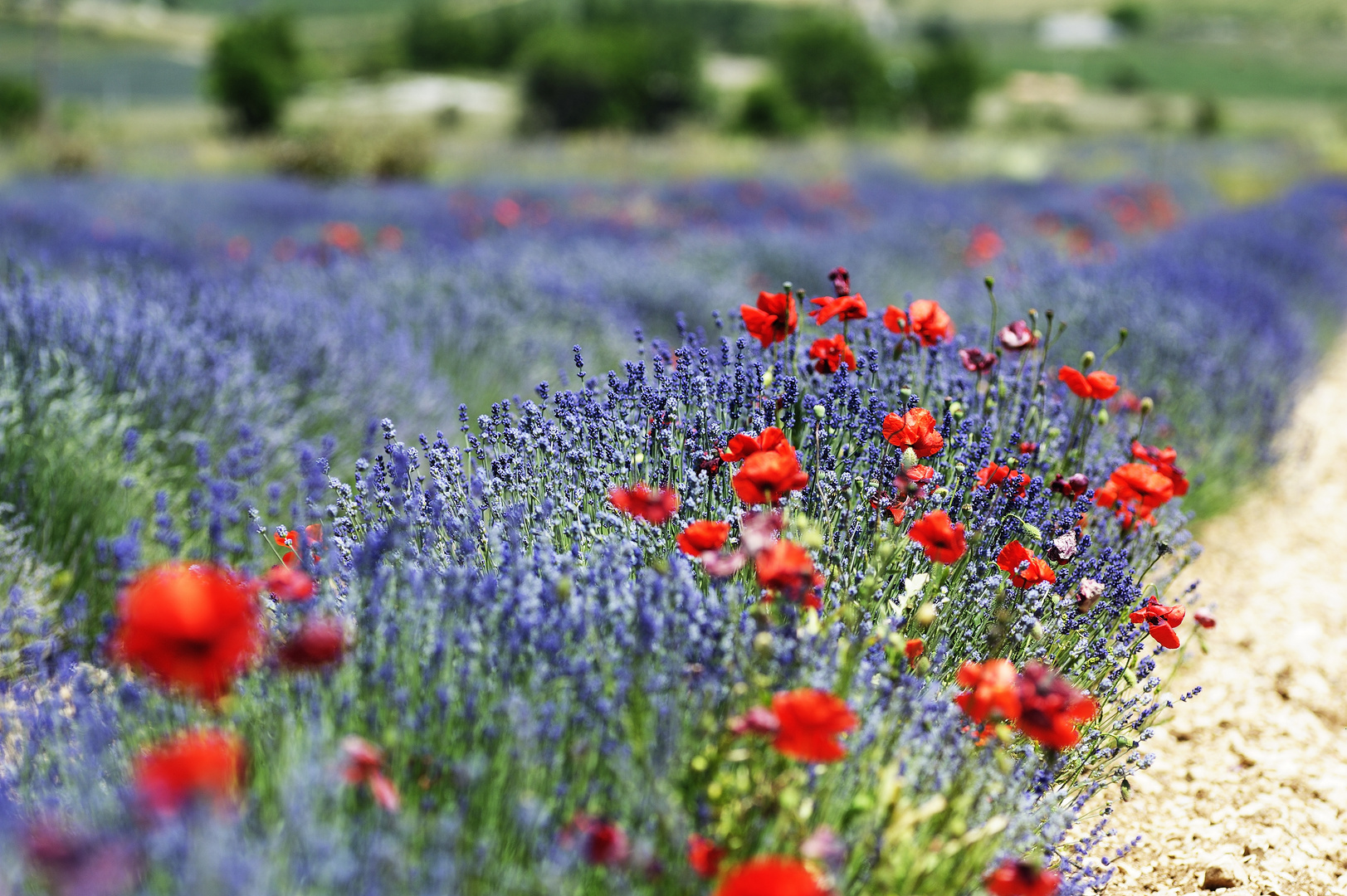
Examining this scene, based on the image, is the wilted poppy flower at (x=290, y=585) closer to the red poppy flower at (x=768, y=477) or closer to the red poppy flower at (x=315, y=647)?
the red poppy flower at (x=315, y=647)

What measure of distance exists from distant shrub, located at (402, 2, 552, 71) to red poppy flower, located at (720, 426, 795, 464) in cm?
5528

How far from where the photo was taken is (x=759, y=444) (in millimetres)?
1761

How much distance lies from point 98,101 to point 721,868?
161 feet

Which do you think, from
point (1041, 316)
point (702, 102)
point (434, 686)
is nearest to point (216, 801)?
point (434, 686)

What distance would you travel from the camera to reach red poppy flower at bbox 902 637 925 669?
169cm

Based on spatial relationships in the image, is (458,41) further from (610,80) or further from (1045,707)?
(1045,707)

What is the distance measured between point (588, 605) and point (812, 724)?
379mm

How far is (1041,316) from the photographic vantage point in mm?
4461

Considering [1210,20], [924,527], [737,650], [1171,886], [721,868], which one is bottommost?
[1171,886]

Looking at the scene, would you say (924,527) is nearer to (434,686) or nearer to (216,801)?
(434,686)

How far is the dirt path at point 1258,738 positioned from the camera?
2074mm

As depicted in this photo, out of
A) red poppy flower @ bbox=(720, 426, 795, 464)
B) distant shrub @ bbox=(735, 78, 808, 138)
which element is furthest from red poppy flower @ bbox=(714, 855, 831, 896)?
distant shrub @ bbox=(735, 78, 808, 138)

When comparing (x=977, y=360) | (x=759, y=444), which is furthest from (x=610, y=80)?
(x=759, y=444)

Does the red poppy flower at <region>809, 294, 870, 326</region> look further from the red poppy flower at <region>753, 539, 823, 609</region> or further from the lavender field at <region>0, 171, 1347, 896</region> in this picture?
the red poppy flower at <region>753, 539, 823, 609</region>
